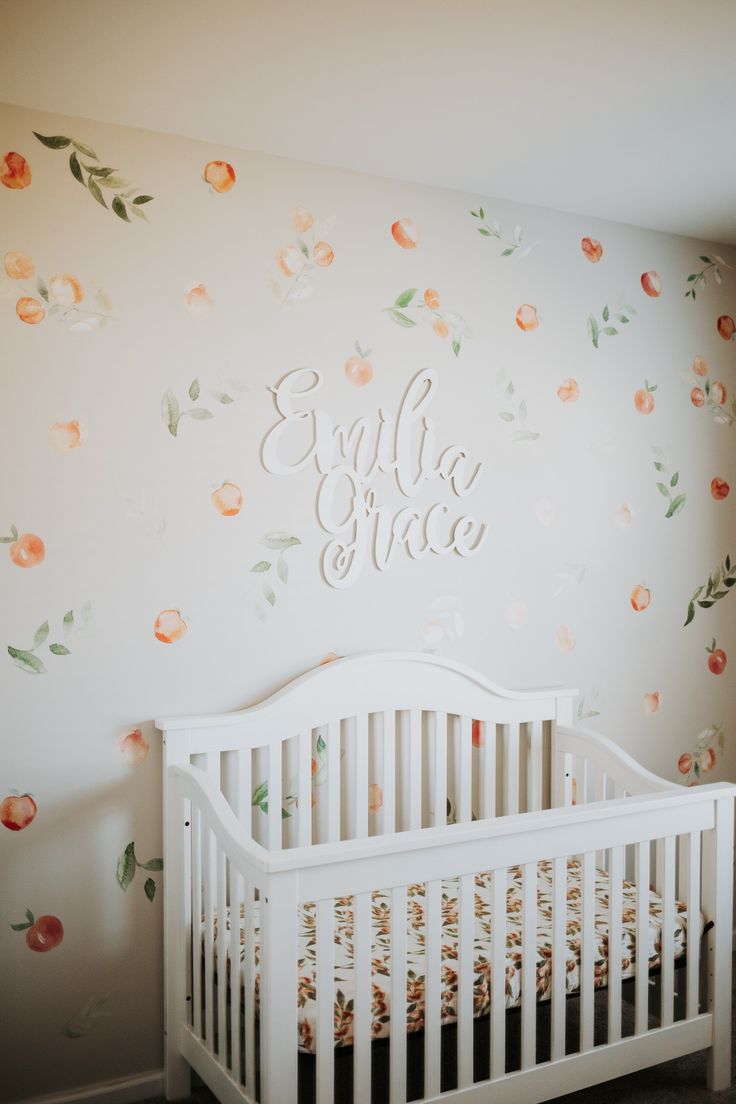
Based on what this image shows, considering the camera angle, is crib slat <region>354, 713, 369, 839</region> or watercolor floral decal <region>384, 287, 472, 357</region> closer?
crib slat <region>354, 713, 369, 839</region>

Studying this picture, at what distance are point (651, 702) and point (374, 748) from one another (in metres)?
1.07

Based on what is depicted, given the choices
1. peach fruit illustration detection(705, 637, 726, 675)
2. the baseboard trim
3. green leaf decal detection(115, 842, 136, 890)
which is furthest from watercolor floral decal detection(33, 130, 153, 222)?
peach fruit illustration detection(705, 637, 726, 675)

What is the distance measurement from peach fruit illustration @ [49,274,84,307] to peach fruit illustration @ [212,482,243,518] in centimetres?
58

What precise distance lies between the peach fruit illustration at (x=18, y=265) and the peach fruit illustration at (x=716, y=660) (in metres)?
2.46

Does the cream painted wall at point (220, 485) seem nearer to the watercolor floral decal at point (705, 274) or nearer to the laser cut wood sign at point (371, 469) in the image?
the laser cut wood sign at point (371, 469)

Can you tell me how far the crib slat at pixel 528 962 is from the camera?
208 cm

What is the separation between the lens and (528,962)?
2082 millimetres

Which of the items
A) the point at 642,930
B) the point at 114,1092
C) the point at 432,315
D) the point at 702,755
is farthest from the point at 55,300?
the point at 702,755

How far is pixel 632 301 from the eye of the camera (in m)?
3.15

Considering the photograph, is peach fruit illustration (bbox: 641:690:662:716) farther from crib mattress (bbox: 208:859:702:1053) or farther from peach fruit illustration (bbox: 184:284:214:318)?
peach fruit illustration (bbox: 184:284:214:318)

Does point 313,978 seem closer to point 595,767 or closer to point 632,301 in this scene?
point 595,767

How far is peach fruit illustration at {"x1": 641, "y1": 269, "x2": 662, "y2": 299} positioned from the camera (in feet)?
10.4

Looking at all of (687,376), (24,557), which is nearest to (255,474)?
(24,557)

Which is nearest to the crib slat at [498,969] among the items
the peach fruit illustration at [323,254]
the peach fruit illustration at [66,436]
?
the peach fruit illustration at [66,436]
